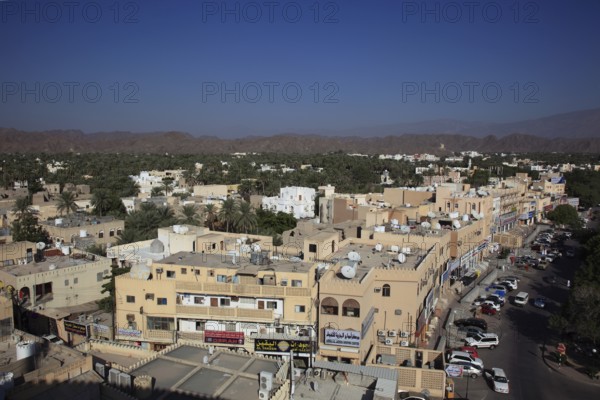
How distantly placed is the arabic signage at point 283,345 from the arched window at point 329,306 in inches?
53.7

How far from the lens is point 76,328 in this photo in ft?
70.1

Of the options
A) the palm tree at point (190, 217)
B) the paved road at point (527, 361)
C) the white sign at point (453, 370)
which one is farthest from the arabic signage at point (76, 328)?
the palm tree at point (190, 217)

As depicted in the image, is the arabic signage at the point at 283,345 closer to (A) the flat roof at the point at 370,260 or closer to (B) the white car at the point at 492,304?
(A) the flat roof at the point at 370,260

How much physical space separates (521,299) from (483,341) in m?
7.89

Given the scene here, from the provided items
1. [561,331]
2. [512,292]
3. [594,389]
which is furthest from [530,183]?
[594,389]

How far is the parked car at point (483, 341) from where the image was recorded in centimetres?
2271

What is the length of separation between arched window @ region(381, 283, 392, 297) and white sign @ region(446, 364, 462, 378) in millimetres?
3542

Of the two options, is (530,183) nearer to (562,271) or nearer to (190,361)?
(562,271)

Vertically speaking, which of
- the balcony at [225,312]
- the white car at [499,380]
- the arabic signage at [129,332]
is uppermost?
the balcony at [225,312]

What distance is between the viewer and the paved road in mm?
18391

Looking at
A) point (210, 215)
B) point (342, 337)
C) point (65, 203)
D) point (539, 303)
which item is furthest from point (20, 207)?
point (539, 303)

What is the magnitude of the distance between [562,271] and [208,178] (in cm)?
5504

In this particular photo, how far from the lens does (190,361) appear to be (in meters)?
14.3

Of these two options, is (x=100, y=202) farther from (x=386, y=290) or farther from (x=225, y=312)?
(x=386, y=290)
